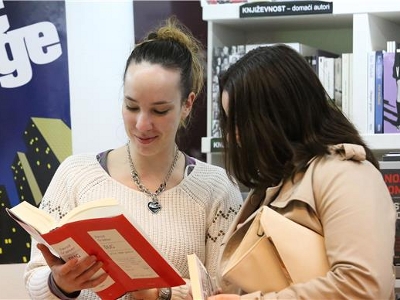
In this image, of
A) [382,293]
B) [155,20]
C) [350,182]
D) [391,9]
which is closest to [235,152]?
[350,182]

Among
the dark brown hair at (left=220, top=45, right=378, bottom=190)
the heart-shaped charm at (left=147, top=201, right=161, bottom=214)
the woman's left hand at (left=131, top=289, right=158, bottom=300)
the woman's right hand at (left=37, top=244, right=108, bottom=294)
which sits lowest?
the woman's left hand at (left=131, top=289, right=158, bottom=300)

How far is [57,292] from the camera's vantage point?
6.72 feet

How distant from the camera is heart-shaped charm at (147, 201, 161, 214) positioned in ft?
7.25

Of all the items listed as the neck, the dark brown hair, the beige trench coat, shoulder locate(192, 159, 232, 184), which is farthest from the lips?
the beige trench coat

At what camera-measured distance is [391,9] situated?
267 cm

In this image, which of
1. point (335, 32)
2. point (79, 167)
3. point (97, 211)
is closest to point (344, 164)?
point (97, 211)

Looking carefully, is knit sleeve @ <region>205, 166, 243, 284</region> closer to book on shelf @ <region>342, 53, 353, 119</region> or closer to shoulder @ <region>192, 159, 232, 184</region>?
shoulder @ <region>192, 159, 232, 184</region>

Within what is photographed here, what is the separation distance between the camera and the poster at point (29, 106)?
3.19 m

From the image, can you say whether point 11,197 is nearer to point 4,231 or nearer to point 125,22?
point 4,231

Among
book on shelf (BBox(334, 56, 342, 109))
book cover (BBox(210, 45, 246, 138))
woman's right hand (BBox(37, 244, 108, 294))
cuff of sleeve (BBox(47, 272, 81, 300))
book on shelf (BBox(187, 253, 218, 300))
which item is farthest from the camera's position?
book cover (BBox(210, 45, 246, 138))

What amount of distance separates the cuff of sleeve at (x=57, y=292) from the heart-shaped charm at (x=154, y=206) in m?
0.32

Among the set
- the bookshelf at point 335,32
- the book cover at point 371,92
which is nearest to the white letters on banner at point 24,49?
the bookshelf at point 335,32

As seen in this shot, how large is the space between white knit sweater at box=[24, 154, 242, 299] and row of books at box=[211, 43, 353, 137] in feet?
2.12

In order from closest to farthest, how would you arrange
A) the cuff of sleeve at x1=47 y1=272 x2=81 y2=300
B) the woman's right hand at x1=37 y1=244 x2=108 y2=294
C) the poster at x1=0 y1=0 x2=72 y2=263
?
the woman's right hand at x1=37 y1=244 x2=108 y2=294, the cuff of sleeve at x1=47 y1=272 x2=81 y2=300, the poster at x1=0 y1=0 x2=72 y2=263
